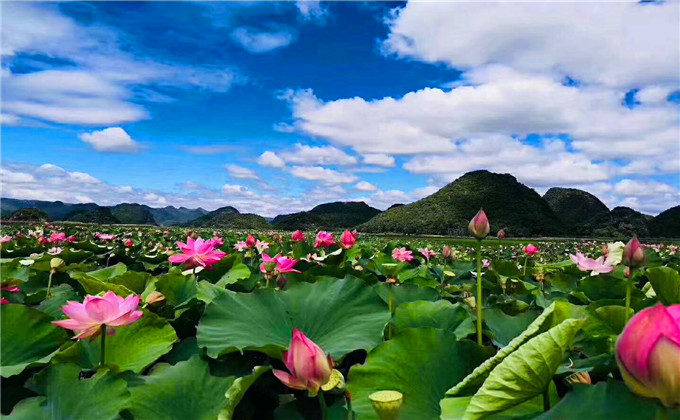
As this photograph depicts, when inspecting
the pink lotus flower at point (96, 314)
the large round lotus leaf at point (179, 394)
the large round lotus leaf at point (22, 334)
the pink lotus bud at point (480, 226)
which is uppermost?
the pink lotus bud at point (480, 226)

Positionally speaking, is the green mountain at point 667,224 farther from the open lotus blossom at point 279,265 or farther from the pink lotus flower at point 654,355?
the pink lotus flower at point 654,355

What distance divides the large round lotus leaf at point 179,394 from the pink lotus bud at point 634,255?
3.35ft

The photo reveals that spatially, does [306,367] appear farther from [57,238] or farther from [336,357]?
[57,238]

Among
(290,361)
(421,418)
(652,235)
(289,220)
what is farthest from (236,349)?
(289,220)

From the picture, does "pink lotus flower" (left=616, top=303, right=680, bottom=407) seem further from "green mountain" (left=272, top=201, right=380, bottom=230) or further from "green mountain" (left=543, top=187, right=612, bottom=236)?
"green mountain" (left=272, top=201, right=380, bottom=230)

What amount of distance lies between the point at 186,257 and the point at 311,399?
3.87 feet

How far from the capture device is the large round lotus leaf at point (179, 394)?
1038mm

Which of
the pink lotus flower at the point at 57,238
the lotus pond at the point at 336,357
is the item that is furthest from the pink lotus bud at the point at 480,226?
the pink lotus flower at the point at 57,238

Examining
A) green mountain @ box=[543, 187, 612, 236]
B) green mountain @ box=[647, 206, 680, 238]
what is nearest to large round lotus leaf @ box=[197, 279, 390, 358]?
green mountain @ box=[647, 206, 680, 238]

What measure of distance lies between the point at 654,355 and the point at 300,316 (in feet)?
2.87

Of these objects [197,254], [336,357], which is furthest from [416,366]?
[197,254]

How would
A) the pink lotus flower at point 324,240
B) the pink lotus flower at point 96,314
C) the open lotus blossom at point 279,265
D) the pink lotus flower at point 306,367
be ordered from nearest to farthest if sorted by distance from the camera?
the pink lotus flower at point 306,367 < the pink lotus flower at point 96,314 < the open lotus blossom at point 279,265 < the pink lotus flower at point 324,240

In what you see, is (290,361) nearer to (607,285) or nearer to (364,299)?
(364,299)

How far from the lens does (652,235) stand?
54.0 metres
